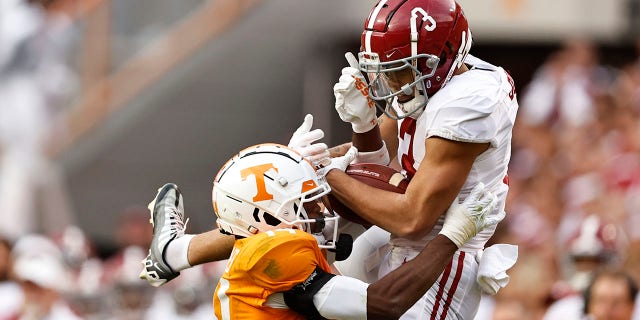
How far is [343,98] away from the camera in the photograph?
14.7 ft

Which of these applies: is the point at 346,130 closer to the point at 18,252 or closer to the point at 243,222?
the point at 18,252

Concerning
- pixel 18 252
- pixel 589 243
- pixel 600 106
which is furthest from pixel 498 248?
pixel 600 106

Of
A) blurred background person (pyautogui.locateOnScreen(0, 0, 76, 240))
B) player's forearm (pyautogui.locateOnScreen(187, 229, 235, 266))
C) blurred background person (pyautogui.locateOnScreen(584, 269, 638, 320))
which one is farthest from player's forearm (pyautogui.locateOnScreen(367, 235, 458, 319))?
blurred background person (pyautogui.locateOnScreen(0, 0, 76, 240))

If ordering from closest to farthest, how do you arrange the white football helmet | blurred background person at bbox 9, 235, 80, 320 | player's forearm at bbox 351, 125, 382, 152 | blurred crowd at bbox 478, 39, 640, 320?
the white football helmet, player's forearm at bbox 351, 125, 382, 152, blurred crowd at bbox 478, 39, 640, 320, blurred background person at bbox 9, 235, 80, 320

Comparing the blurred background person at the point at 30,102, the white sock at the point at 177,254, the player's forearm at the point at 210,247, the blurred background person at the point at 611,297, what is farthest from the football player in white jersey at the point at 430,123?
the blurred background person at the point at 30,102

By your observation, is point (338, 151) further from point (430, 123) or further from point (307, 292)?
point (307, 292)

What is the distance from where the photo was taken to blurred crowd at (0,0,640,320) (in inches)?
297

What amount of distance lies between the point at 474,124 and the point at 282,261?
0.79 meters

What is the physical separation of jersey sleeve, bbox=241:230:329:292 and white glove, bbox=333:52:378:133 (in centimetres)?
53

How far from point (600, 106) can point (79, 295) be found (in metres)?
4.70

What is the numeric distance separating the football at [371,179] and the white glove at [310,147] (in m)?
0.12

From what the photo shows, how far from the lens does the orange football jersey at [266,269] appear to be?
163 inches

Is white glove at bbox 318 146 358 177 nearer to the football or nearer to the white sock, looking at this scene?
the football

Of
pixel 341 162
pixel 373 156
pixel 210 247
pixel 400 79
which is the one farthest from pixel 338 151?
pixel 210 247
